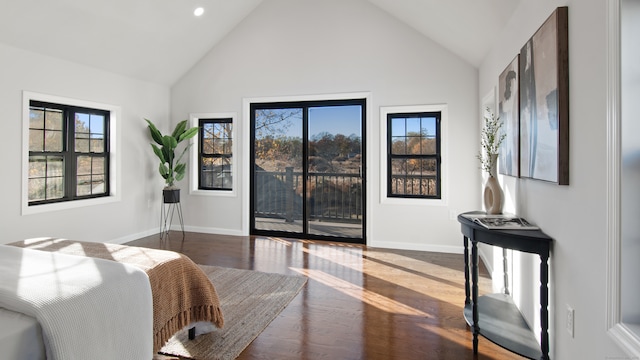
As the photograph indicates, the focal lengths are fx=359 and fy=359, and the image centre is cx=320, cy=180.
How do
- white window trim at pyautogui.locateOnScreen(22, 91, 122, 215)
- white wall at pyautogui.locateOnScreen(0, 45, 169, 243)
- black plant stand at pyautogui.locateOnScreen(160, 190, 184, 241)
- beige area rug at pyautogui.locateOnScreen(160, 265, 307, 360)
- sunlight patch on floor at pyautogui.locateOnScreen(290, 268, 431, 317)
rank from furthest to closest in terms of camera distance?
black plant stand at pyautogui.locateOnScreen(160, 190, 184, 241) < white window trim at pyautogui.locateOnScreen(22, 91, 122, 215) < white wall at pyautogui.locateOnScreen(0, 45, 169, 243) < sunlight patch on floor at pyautogui.locateOnScreen(290, 268, 431, 317) < beige area rug at pyautogui.locateOnScreen(160, 265, 307, 360)

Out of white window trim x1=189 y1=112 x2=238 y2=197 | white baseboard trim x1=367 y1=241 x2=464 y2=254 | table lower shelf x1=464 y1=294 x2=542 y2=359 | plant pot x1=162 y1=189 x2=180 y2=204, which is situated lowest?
table lower shelf x1=464 y1=294 x2=542 y2=359

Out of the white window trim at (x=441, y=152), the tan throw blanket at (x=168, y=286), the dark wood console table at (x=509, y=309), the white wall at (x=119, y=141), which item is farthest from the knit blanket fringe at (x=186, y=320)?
the white window trim at (x=441, y=152)

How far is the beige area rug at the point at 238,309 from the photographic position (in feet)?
7.64

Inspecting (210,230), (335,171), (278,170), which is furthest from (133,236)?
(335,171)

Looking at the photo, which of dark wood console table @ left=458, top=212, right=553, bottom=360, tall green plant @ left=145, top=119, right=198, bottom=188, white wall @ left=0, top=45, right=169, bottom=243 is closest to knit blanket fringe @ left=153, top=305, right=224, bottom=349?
dark wood console table @ left=458, top=212, right=553, bottom=360

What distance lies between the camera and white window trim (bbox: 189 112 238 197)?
5.76m

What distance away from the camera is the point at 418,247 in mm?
4910

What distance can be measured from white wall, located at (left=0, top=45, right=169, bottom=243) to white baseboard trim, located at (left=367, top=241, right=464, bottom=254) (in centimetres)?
363

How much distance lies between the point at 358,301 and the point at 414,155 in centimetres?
249

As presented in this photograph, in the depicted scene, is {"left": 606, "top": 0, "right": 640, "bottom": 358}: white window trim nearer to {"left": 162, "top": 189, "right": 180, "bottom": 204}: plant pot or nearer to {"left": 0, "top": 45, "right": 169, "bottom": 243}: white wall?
{"left": 0, "top": 45, "right": 169, "bottom": 243}: white wall

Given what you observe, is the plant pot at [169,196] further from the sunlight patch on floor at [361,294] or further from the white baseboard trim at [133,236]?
the sunlight patch on floor at [361,294]

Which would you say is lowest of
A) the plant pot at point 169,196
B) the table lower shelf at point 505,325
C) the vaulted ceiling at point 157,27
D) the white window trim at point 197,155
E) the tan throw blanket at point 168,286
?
the table lower shelf at point 505,325

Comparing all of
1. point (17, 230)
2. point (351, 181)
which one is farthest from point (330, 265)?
point (17, 230)

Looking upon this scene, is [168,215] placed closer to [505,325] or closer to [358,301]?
[358,301]
